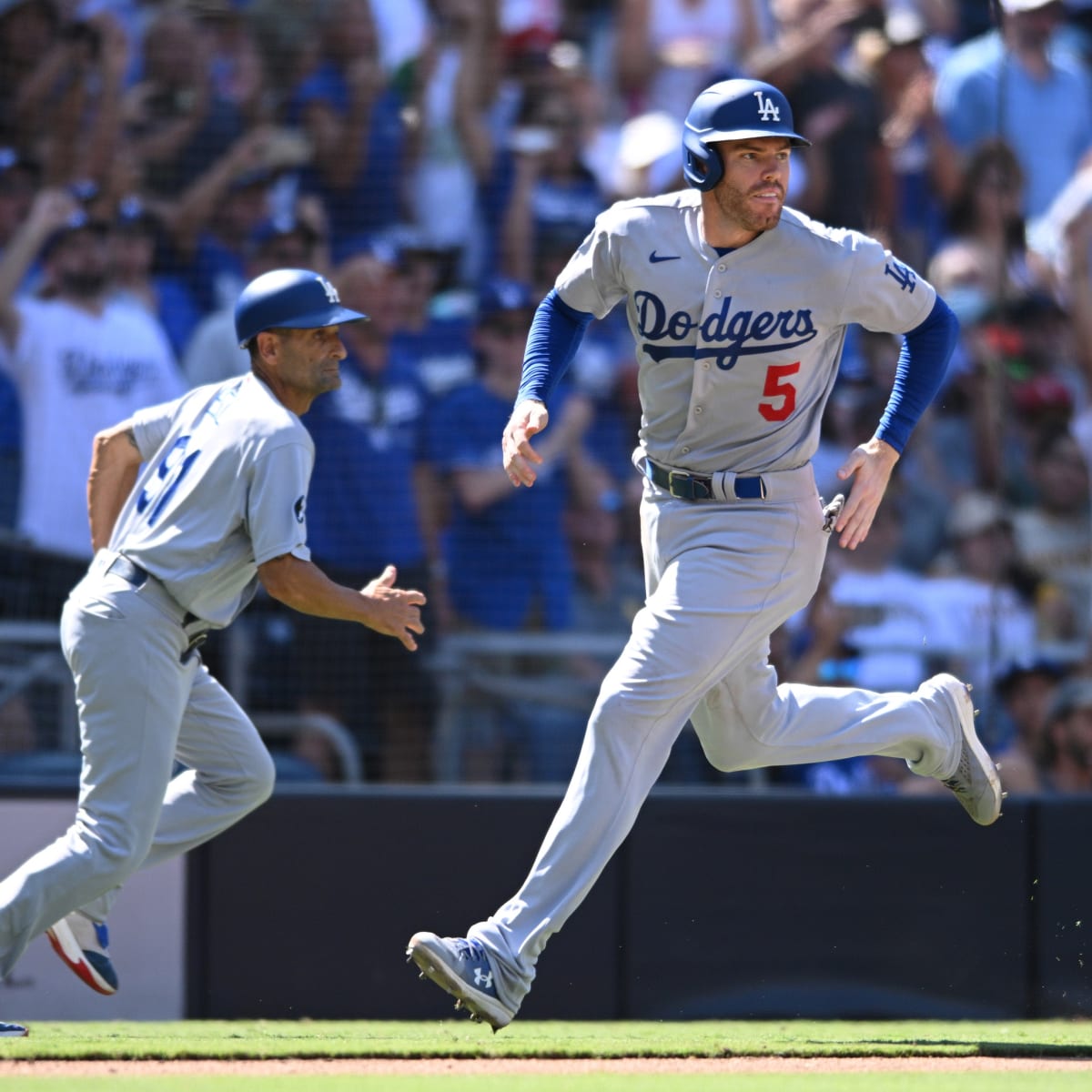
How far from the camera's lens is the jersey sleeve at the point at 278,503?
169 inches

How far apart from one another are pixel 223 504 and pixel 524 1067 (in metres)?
1.54

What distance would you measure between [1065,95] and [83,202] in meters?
4.65

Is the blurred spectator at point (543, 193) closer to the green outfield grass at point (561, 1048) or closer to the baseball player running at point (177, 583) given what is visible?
the baseball player running at point (177, 583)

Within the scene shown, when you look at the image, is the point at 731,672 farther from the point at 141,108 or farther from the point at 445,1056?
the point at 141,108

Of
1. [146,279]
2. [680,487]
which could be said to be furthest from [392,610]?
[146,279]

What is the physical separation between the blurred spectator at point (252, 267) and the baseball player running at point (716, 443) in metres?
3.11

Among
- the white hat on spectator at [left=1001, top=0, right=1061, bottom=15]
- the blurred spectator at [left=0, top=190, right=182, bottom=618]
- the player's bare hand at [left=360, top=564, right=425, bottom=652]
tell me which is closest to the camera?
the player's bare hand at [left=360, top=564, right=425, bottom=652]

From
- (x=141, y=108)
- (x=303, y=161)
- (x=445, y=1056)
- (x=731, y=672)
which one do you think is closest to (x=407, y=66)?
(x=303, y=161)

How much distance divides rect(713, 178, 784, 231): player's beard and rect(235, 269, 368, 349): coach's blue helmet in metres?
0.99

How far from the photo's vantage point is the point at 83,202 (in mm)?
7539

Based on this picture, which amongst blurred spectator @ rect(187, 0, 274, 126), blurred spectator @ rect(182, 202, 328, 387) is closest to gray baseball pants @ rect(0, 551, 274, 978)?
blurred spectator @ rect(182, 202, 328, 387)

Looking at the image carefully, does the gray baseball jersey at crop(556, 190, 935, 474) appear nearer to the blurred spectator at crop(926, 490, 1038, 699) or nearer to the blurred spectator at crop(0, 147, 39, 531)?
the blurred spectator at crop(926, 490, 1038, 699)

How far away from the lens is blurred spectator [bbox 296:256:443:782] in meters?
7.03

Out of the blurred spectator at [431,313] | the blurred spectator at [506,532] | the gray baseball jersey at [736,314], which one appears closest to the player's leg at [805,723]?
the gray baseball jersey at [736,314]
